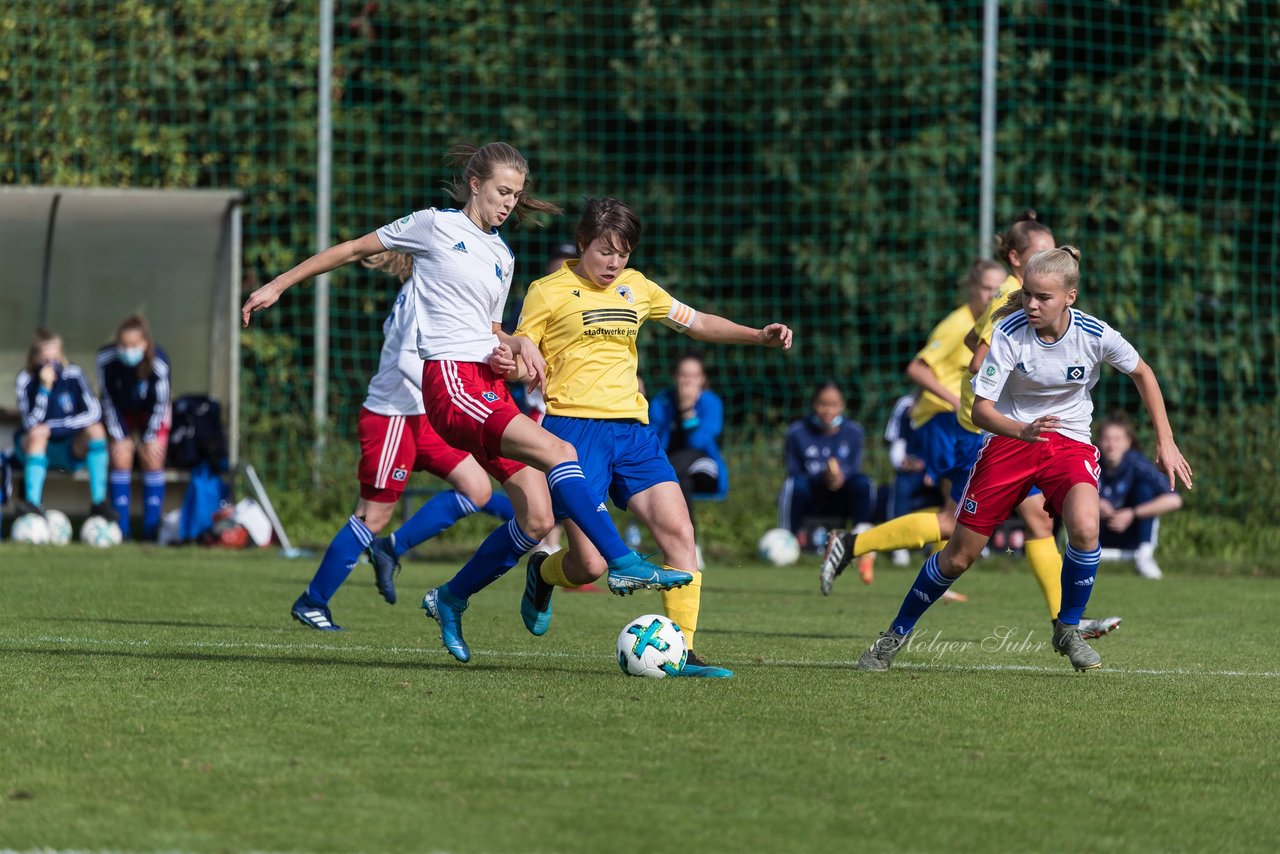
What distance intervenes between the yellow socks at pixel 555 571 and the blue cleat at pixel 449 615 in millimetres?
327

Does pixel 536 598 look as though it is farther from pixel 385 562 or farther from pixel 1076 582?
pixel 1076 582

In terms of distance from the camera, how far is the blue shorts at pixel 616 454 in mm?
6496

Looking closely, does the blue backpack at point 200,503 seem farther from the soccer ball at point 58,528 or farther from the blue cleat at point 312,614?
the blue cleat at point 312,614

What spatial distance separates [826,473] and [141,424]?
17.2 feet

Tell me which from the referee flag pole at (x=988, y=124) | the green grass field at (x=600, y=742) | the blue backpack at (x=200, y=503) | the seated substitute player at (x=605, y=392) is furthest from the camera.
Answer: the referee flag pole at (x=988, y=124)

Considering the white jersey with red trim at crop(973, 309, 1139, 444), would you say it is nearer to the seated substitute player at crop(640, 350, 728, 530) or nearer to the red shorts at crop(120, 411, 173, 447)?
the seated substitute player at crop(640, 350, 728, 530)

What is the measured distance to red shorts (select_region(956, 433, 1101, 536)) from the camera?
21.9 ft

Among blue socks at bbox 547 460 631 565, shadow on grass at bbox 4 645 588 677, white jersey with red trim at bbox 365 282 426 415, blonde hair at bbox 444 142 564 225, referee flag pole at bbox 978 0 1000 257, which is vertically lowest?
shadow on grass at bbox 4 645 588 677

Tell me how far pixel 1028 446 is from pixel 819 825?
312 cm

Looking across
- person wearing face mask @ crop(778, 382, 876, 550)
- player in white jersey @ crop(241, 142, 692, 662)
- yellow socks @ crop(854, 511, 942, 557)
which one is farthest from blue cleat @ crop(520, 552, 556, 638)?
person wearing face mask @ crop(778, 382, 876, 550)

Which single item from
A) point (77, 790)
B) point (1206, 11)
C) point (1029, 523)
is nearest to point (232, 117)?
point (1206, 11)

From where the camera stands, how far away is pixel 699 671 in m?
6.25

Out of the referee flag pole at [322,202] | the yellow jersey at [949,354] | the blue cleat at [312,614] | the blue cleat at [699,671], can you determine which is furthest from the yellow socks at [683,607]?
the referee flag pole at [322,202]

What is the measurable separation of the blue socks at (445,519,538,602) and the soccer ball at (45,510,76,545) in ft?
24.0
